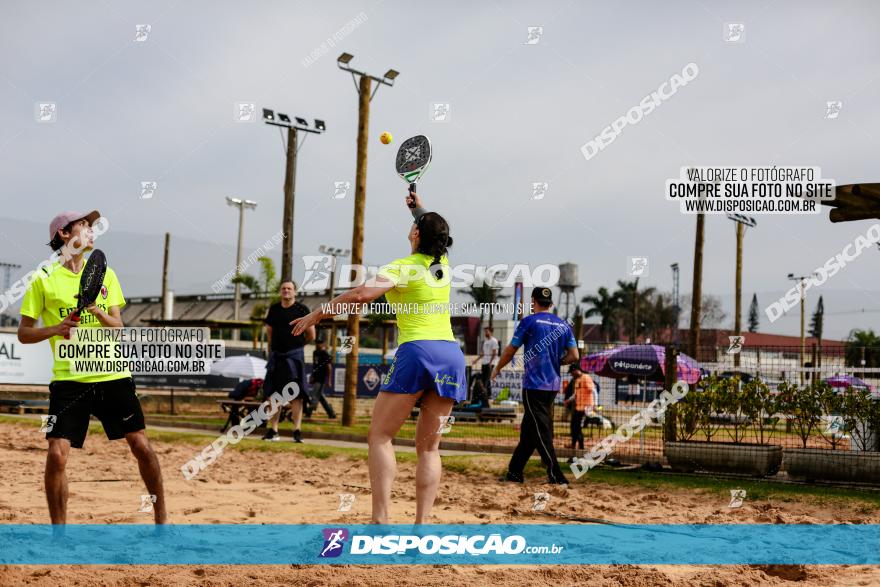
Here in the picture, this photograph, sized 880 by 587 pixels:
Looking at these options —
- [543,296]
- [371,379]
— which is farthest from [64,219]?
[371,379]

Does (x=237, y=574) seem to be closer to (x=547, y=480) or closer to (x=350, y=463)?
(x=547, y=480)

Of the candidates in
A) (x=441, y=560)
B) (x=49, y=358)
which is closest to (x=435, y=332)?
(x=441, y=560)

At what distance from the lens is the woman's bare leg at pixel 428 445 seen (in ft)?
17.6

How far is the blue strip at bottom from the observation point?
486 cm

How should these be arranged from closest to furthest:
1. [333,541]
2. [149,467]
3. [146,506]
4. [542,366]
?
[333,541] < [149,467] < [146,506] < [542,366]

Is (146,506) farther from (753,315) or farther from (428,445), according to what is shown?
(753,315)

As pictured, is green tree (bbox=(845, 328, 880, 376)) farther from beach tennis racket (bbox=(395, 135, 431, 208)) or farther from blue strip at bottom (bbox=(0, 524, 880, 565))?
beach tennis racket (bbox=(395, 135, 431, 208))

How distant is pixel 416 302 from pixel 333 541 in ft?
5.11

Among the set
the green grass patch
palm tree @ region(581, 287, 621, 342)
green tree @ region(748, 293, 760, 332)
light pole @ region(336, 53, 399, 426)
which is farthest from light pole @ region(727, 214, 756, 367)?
green tree @ region(748, 293, 760, 332)

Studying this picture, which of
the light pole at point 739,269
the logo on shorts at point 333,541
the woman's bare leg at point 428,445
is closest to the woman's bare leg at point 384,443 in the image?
the woman's bare leg at point 428,445

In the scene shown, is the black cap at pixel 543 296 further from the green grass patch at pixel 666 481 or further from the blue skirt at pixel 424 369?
the blue skirt at pixel 424 369

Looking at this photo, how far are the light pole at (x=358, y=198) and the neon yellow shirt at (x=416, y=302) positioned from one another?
42.2ft

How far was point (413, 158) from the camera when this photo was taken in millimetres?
7207

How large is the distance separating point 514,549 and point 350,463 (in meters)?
6.02
